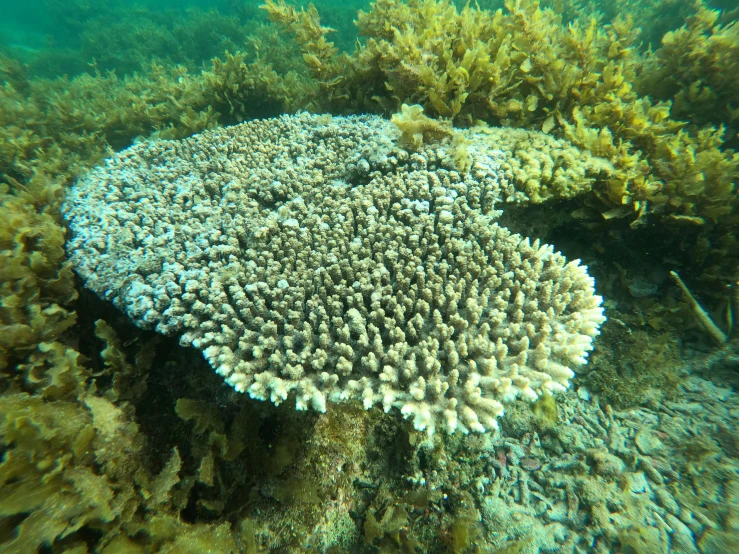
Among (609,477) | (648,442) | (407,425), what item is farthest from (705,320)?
(407,425)

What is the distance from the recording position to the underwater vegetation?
2.20 metres

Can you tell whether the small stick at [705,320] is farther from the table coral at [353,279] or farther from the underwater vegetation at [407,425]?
the table coral at [353,279]

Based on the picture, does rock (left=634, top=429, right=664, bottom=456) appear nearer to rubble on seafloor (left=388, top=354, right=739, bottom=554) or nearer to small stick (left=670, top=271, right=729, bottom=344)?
rubble on seafloor (left=388, top=354, right=739, bottom=554)

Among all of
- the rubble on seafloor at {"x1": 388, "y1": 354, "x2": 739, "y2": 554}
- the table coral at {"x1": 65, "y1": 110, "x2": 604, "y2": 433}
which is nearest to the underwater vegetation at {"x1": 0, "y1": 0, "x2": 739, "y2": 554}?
the rubble on seafloor at {"x1": 388, "y1": 354, "x2": 739, "y2": 554}

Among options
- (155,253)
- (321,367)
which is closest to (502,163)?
(321,367)

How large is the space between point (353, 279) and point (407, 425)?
128 centimetres

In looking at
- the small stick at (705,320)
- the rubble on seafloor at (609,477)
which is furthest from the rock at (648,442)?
the small stick at (705,320)

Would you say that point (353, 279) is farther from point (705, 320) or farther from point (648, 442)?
point (705, 320)

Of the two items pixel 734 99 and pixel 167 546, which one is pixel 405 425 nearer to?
pixel 167 546

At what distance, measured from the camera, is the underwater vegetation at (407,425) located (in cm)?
220

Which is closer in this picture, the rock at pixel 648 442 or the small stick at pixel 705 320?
the rock at pixel 648 442

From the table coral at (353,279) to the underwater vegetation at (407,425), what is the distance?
425 millimetres

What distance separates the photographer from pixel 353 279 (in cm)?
274

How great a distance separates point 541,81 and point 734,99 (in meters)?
2.81
